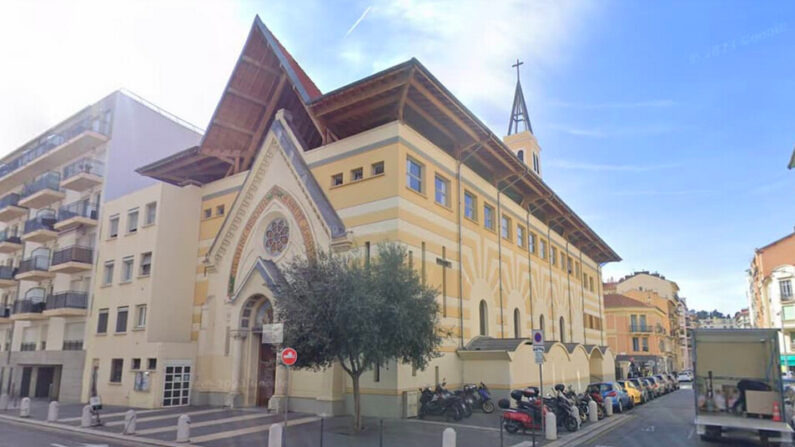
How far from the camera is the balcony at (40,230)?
116 feet

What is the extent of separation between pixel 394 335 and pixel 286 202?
421 inches

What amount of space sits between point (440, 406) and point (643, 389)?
18675 mm

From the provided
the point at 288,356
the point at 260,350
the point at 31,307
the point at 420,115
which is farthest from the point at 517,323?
the point at 31,307

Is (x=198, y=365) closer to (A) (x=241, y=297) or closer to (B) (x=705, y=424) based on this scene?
(A) (x=241, y=297)

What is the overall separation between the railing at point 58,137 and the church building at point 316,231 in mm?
7923

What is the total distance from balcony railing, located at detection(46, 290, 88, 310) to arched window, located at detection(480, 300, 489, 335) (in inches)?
932

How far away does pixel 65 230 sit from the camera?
34656 millimetres

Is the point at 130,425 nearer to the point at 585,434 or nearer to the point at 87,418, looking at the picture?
the point at 87,418

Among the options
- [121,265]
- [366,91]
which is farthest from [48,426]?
[366,91]

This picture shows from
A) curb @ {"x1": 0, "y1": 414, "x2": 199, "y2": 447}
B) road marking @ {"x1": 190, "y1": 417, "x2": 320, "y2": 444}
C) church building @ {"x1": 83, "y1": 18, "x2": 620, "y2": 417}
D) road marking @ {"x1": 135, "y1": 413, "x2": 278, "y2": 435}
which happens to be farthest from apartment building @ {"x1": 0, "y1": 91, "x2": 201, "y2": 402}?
road marking @ {"x1": 190, "y1": 417, "x2": 320, "y2": 444}

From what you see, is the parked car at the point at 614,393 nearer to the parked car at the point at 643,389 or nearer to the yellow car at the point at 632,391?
Answer: the yellow car at the point at 632,391

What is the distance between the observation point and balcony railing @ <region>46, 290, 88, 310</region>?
31.4 metres

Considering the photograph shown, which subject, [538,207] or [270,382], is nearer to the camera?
[270,382]

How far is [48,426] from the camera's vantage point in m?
19.6
